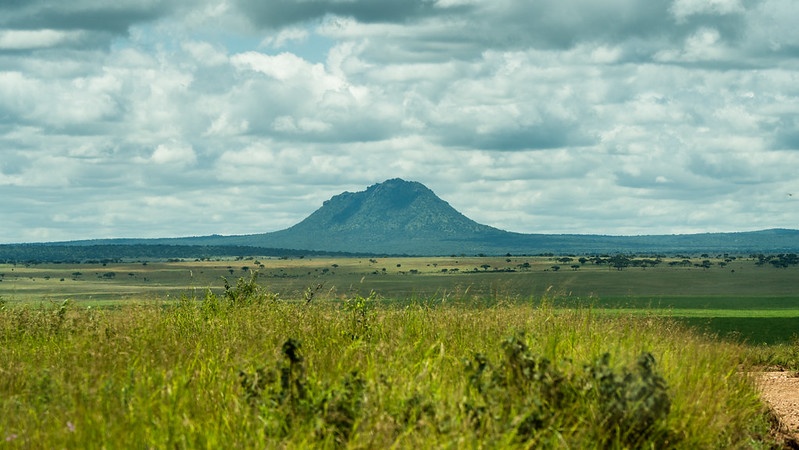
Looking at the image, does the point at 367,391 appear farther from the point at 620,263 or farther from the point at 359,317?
the point at 620,263

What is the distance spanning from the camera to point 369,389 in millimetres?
10375

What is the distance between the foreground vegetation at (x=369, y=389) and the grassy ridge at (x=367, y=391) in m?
0.03

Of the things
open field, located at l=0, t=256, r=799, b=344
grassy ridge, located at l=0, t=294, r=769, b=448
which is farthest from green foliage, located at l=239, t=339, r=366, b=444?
open field, located at l=0, t=256, r=799, b=344

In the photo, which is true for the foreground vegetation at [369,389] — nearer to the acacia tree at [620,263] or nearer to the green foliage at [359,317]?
the green foliage at [359,317]

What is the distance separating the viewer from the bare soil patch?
14.3 metres

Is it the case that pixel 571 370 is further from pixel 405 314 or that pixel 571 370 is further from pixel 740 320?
pixel 740 320

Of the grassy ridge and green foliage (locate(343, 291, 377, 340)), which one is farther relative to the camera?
green foliage (locate(343, 291, 377, 340))

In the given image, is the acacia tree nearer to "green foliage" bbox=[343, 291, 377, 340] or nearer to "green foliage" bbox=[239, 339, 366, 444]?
"green foliage" bbox=[343, 291, 377, 340]

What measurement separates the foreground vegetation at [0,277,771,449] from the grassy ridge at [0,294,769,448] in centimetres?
3

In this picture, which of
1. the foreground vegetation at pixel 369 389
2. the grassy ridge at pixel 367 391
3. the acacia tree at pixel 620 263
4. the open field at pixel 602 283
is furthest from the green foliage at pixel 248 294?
the acacia tree at pixel 620 263

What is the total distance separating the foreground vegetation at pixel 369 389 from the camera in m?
9.50

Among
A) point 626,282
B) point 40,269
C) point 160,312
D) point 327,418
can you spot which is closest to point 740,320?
point 626,282

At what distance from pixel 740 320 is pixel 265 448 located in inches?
2971

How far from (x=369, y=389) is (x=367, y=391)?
3.5 inches
